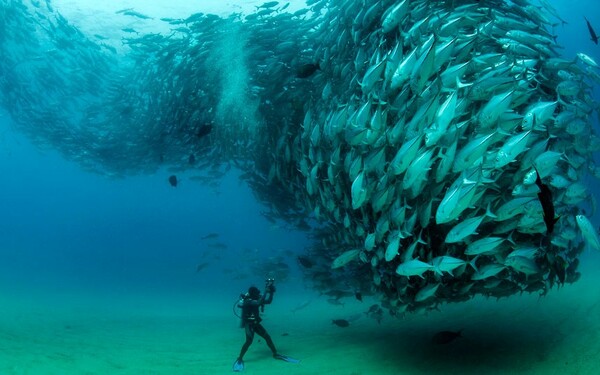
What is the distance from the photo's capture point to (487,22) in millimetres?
5902

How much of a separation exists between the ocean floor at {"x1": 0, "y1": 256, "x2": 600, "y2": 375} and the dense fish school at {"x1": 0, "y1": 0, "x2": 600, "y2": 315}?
1.00m

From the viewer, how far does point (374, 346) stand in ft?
29.6

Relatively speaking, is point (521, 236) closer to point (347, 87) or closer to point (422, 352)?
point (422, 352)

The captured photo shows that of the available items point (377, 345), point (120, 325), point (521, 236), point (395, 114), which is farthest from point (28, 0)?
point (521, 236)

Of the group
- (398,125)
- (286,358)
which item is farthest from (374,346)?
(398,125)

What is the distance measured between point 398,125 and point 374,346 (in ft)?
19.1

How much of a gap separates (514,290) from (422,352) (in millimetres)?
2179

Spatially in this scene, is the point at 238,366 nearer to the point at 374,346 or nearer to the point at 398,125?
the point at 374,346

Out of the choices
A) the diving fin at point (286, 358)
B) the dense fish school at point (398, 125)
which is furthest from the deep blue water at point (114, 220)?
the diving fin at point (286, 358)

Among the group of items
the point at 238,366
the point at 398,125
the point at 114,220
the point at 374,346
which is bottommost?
the point at 374,346

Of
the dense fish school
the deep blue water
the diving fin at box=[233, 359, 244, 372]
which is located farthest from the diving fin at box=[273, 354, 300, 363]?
the deep blue water

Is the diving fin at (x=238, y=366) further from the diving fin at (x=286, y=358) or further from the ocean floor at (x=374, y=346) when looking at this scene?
the diving fin at (x=286, y=358)

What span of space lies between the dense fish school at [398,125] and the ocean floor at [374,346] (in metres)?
1.00

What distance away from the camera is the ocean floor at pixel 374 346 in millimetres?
6668
